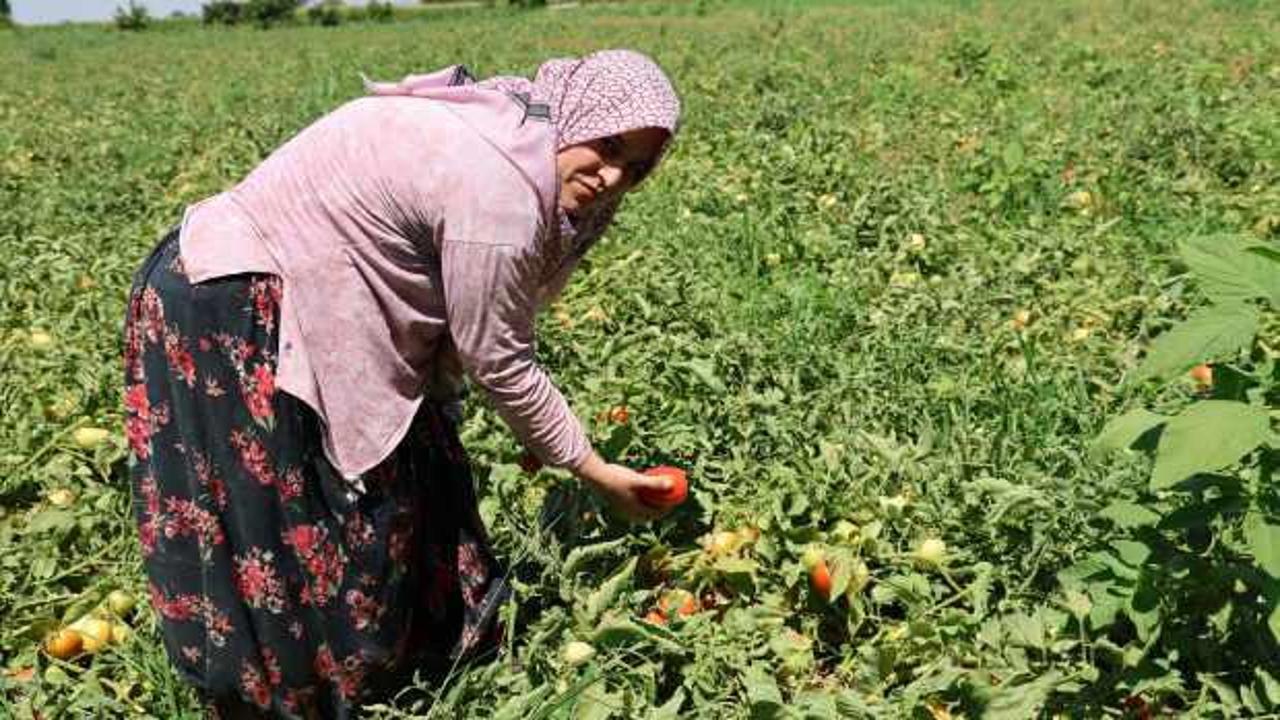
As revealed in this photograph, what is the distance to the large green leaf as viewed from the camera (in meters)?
1.54

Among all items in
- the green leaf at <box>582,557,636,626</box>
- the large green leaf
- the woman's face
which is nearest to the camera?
the large green leaf

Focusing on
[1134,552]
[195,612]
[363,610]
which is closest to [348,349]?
[363,610]

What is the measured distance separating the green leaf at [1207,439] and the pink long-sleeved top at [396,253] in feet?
3.21

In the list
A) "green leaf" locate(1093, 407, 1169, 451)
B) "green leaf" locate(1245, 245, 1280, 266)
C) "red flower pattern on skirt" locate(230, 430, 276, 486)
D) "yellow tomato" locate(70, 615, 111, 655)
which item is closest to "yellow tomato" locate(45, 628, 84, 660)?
"yellow tomato" locate(70, 615, 111, 655)

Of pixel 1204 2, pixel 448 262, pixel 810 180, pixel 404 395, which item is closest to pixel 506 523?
pixel 404 395

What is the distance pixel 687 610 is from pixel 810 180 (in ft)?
11.3

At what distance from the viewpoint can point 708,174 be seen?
19.1ft

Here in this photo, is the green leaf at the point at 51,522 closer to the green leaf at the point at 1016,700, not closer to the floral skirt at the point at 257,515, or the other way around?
the floral skirt at the point at 257,515

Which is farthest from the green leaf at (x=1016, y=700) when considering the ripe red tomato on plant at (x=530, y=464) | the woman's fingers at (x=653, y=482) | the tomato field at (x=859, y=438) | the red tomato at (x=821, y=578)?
the ripe red tomato on plant at (x=530, y=464)

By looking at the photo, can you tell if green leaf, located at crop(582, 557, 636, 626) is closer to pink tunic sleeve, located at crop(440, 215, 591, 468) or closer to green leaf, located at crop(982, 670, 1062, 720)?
pink tunic sleeve, located at crop(440, 215, 591, 468)

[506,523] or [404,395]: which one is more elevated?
[404,395]

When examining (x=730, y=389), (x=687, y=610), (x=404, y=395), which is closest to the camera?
(x=404, y=395)

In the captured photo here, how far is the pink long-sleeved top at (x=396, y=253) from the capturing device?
1723 millimetres

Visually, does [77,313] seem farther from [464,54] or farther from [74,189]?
[464,54]
